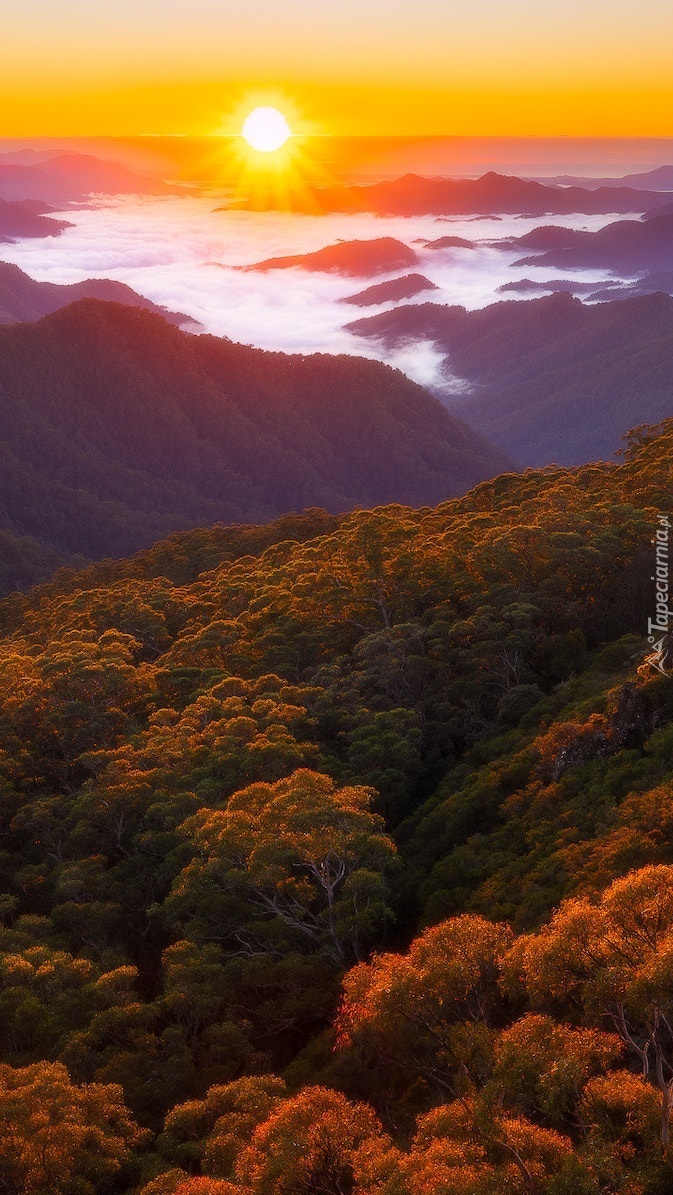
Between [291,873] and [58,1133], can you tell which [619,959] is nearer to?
[58,1133]

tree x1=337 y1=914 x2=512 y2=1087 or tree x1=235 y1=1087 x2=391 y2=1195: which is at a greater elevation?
tree x1=337 y1=914 x2=512 y2=1087

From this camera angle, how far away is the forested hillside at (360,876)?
18.2 meters

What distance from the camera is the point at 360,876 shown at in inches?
1245

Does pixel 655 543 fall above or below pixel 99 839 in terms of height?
above

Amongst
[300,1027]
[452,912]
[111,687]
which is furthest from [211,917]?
[111,687]

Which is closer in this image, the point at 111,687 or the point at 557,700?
the point at 557,700

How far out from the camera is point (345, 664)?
184 ft

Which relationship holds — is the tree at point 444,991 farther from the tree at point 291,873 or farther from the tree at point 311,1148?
the tree at point 291,873

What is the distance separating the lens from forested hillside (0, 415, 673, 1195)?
719 inches

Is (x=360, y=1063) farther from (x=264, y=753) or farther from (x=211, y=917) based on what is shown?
(x=264, y=753)

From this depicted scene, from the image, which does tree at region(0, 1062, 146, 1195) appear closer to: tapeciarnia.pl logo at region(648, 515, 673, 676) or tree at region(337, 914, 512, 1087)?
tree at region(337, 914, 512, 1087)

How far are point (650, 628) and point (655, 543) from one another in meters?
8.16

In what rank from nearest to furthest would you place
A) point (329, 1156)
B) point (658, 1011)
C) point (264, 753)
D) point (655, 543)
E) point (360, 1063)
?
point (658, 1011) < point (329, 1156) < point (360, 1063) < point (264, 753) < point (655, 543)

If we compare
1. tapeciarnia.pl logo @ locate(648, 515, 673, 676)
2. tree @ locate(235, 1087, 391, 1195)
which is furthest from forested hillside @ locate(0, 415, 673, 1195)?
tapeciarnia.pl logo @ locate(648, 515, 673, 676)
